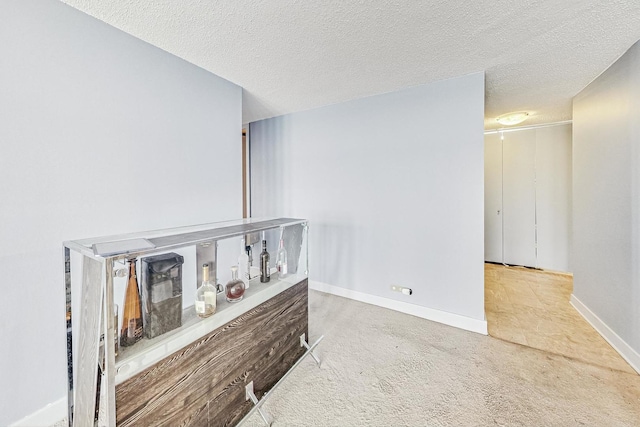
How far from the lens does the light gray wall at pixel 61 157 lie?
1.30 metres

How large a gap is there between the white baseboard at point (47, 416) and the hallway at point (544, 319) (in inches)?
129

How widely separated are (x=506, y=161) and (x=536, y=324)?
10.0ft

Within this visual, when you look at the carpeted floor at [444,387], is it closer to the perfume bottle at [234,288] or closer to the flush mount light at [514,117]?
the perfume bottle at [234,288]

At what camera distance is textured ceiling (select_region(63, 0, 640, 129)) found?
1.47 meters

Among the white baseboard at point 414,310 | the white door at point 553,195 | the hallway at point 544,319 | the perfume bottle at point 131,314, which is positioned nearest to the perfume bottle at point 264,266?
the perfume bottle at point 131,314

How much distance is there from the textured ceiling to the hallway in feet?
8.03

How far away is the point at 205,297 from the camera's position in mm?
1216

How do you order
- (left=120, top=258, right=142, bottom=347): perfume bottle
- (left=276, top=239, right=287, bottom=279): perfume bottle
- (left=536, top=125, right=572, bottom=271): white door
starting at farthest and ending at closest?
(left=536, top=125, right=572, bottom=271): white door < (left=276, top=239, right=287, bottom=279): perfume bottle < (left=120, top=258, right=142, bottom=347): perfume bottle

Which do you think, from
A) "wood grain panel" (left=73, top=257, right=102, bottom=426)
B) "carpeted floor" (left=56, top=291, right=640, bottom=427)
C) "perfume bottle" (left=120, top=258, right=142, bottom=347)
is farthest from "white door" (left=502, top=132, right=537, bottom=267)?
"wood grain panel" (left=73, top=257, right=102, bottom=426)

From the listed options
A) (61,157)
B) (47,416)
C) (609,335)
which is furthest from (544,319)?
(61,157)

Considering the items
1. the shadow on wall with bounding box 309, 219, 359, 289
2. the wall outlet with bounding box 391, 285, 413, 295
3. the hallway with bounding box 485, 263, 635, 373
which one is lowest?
the hallway with bounding box 485, 263, 635, 373

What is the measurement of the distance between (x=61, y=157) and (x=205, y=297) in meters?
1.27

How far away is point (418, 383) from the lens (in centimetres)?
167

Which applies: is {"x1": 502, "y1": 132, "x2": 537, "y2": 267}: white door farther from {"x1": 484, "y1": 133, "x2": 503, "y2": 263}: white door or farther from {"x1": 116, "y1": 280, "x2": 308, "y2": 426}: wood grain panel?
{"x1": 116, "y1": 280, "x2": 308, "y2": 426}: wood grain panel
